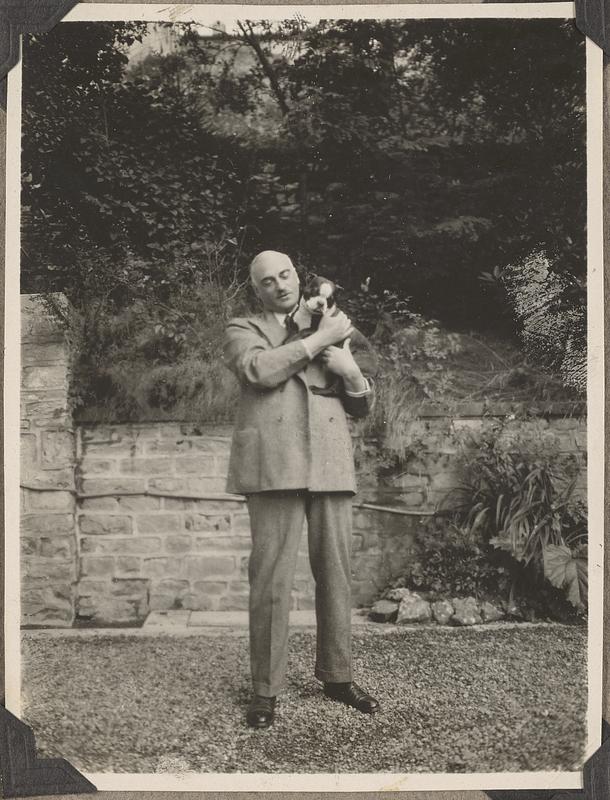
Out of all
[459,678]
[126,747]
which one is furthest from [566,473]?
[126,747]

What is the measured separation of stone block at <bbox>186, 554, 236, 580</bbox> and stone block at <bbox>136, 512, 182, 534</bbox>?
0.14 m

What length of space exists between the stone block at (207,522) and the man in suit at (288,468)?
14 centimetres

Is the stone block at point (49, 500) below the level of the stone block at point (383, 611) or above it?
above

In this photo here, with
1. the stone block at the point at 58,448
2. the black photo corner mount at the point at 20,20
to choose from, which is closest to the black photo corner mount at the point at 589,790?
the stone block at the point at 58,448

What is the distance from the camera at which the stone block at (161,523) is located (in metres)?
3.06

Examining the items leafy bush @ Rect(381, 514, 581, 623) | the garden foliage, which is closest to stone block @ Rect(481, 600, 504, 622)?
leafy bush @ Rect(381, 514, 581, 623)

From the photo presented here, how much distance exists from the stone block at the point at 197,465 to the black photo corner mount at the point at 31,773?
121cm

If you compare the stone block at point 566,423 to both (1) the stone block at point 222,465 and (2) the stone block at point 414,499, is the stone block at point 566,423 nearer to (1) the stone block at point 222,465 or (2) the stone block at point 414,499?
(2) the stone block at point 414,499

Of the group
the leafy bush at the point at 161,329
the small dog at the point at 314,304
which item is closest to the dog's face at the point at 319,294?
the small dog at the point at 314,304

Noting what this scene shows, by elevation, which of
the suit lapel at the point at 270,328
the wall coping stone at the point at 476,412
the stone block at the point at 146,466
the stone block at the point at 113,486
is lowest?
the stone block at the point at 113,486

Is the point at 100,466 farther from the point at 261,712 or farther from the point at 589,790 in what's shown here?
the point at 589,790

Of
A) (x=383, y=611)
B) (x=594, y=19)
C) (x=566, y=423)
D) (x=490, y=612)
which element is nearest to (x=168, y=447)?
(x=383, y=611)

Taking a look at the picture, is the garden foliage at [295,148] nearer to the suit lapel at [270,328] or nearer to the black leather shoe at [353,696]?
the suit lapel at [270,328]

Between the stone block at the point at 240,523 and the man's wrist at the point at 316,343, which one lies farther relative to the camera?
the stone block at the point at 240,523
